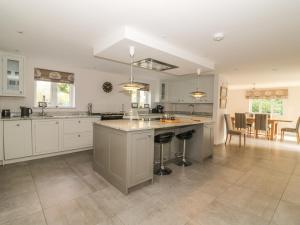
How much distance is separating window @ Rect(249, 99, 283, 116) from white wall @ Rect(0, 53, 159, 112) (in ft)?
18.1

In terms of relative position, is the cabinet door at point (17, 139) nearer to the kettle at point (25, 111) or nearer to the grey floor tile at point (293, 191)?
the kettle at point (25, 111)

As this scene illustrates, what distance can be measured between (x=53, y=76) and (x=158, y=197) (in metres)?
3.90

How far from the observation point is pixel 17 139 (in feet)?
10.9

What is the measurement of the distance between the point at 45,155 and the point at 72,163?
86 centimetres

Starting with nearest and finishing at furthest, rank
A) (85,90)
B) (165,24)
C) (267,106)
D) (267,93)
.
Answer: (165,24)
(85,90)
(267,93)
(267,106)

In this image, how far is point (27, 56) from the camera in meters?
3.67

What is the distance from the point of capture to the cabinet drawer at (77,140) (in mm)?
3973

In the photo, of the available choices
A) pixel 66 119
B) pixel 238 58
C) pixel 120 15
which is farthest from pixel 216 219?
pixel 66 119

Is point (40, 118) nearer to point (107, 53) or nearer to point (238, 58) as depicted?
point (107, 53)

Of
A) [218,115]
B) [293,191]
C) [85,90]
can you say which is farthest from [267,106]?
[85,90]

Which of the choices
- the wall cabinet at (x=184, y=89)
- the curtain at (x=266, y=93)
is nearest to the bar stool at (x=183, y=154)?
the wall cabinet at (x=184, y=89)

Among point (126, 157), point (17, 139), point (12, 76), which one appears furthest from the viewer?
point (12, 76)

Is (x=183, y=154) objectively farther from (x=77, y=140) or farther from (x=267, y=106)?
(x=267, y=106)

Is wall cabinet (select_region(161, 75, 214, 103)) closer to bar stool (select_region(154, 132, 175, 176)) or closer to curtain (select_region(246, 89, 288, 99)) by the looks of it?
bar stool (select_region(154, 132, 175, 176))
